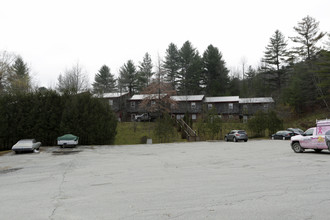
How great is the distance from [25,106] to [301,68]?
4890 cm

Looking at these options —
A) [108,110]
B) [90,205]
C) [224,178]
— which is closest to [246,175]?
[224,178]

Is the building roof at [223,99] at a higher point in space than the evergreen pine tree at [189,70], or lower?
lower

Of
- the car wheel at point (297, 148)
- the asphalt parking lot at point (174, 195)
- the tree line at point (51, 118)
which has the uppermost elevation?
the tree line at point (51, 118)

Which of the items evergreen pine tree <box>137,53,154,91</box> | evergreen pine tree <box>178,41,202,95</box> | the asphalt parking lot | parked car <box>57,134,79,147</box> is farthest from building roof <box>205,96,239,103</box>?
the asphalt parking lot

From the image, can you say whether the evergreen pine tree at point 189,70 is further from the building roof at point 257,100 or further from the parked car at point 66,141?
the parked car at point 66,141

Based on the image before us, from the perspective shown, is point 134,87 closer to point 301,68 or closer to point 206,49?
point 206,49

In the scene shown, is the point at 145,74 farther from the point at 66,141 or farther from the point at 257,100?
the point at 66,141

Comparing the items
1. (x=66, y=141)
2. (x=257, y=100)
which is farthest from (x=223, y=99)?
(x=66, y=141)

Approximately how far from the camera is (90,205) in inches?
227

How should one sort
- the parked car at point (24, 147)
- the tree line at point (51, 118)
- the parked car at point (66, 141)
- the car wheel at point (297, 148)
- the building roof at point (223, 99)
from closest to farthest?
the car wheel at point (297, 148) → the parked car at point (24, 147) → the parked car at point (66, 141) → the tree line at point (51, 118) → the building roof at point (223, 99)

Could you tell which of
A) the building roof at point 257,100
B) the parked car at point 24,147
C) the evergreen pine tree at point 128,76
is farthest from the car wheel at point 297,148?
the evergreen pine tree at point 128,76

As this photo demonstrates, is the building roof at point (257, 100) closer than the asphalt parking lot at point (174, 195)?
No

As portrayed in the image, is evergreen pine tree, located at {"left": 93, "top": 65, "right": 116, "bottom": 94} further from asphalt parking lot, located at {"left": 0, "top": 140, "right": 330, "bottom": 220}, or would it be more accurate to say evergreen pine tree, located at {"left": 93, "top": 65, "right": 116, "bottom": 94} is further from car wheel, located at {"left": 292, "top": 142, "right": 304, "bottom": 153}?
asphalt parking lot, located at {"left": 0, "top": 140, "right": 330, "bottom": 220}

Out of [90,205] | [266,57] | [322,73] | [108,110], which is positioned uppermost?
[266,57]
